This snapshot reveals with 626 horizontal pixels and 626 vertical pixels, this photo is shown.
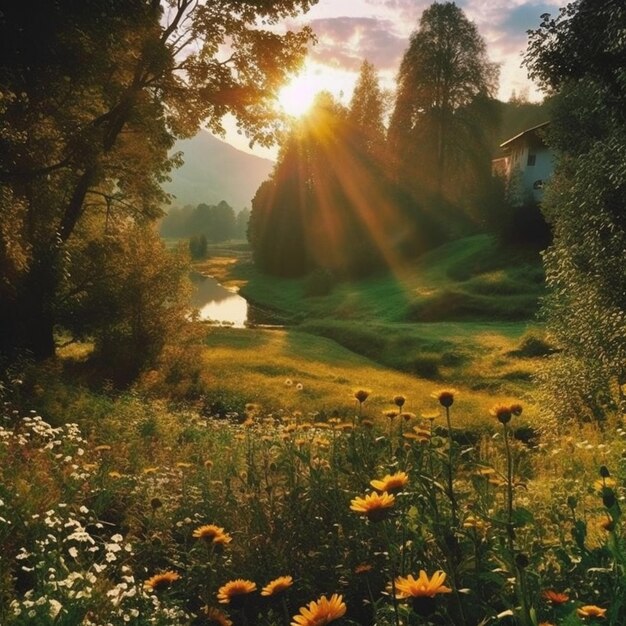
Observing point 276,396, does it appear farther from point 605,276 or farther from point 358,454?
point 358,454

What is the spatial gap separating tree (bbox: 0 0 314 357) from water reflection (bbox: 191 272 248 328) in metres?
22.7

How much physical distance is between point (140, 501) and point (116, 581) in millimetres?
1221

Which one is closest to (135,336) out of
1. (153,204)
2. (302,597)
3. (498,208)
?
(153,204)

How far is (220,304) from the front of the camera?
181 ft

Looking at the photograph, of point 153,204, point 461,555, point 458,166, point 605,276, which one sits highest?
point 458,166

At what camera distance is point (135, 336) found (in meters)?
18.7

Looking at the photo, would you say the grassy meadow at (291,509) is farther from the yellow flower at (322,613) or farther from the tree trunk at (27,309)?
the tree trunk at (27,309)

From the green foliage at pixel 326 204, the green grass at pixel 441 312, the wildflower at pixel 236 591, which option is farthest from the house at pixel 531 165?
the wildflower at pixel 236 591

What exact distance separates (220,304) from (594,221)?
47.2 m

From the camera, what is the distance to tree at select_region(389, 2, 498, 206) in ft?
180

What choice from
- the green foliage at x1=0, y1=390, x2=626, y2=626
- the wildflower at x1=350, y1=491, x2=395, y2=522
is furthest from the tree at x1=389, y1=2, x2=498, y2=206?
the wildflower at x1=350, y1=491, x2=395, y2=522

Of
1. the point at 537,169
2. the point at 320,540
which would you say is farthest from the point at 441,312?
the point at 320,540

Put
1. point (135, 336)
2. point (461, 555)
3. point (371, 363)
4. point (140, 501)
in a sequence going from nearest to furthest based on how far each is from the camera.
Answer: point (461, 555) < point (140, 501) < point (135, 336) < point (371, 363)

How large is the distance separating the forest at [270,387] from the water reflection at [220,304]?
3.61 meters
